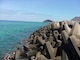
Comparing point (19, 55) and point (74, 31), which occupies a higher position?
point (74, 31)

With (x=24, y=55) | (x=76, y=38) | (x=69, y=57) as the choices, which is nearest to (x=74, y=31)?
(x=76, y=38)

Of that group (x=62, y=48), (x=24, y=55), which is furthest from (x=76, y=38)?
(x=24, y=55)

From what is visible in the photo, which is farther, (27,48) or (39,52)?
(27,48)

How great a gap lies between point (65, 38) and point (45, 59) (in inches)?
61.1

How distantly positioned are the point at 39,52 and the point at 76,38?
85.1 inches

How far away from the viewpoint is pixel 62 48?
8.53 metres

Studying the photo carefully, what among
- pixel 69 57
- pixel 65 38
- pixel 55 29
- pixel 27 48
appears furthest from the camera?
pixel 55 29

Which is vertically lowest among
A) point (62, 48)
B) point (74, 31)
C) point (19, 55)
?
point (19, 55)

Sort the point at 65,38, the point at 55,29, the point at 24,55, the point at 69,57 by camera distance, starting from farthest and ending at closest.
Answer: the point at 55,29 < the point at 24,55 < the point at 65,38 < the point at 69,57

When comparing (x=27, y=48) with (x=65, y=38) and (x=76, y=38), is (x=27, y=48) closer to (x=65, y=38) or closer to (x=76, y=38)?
(x=65, y=38)

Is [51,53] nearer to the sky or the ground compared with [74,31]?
nearer to the ground

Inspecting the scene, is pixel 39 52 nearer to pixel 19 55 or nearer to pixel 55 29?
pixel 19 55

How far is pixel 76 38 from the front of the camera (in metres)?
8.37

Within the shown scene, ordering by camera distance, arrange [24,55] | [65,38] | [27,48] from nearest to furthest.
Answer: [65,38]
[24,55]
[27,48]
